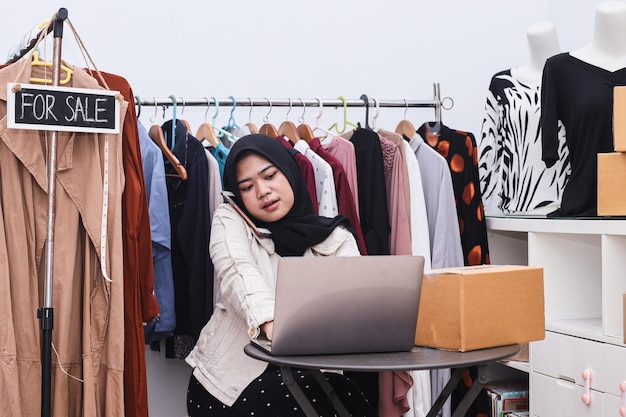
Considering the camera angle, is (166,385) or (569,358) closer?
(569,358)

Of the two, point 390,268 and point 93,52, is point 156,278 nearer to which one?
point 93,52

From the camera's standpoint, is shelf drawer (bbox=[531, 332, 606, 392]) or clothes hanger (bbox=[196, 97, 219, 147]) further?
clothes hanger (bbox=[196, 97, 219, 147])

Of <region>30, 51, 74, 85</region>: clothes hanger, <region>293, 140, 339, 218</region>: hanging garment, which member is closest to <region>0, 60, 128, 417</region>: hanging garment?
<region>30, 51, 74, 85</region>: clothes hanger

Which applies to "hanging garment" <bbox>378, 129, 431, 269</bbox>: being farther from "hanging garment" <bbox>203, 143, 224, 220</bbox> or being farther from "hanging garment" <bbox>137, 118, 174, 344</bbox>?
"hanging garment" <bbox>137, 118, 174, 344</bbox>

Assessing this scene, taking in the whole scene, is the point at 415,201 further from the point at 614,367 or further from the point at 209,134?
the point at 614,367

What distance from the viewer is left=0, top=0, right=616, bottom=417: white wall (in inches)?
133

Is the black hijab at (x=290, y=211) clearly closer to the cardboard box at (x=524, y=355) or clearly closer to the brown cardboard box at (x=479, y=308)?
the brown cardboard box at (x=479, y=308)

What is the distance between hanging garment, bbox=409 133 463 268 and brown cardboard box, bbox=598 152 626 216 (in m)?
0.62

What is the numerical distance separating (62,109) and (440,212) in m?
1.51

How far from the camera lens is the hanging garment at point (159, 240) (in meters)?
2.88

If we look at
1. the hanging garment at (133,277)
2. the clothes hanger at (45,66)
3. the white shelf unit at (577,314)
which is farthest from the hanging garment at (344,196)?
the clothes hanger at (45,66)

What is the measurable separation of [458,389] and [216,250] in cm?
128

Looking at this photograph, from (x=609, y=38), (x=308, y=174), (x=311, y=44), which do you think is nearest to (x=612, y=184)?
(x=609, y=38)

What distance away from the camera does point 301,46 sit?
370cm
